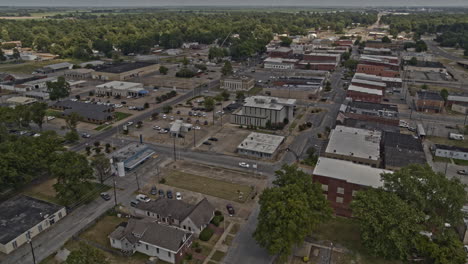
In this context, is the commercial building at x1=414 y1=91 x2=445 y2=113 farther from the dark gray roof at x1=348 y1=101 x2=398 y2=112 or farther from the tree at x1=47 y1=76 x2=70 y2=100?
the tree at x1=47 y1=76 x2=70 y2=100

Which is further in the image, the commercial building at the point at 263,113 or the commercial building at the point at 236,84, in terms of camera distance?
the commercial building at the point at 236,84

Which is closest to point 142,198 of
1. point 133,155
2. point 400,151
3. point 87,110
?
point 133,155

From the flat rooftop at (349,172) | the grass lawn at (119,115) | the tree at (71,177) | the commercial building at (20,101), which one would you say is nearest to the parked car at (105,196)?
the tree at (71,177)

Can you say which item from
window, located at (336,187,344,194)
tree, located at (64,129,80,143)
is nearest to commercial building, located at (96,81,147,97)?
tree, located at (64,129,80,143)

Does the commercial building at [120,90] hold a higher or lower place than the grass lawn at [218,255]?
higher

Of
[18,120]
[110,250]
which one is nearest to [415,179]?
[110,250]

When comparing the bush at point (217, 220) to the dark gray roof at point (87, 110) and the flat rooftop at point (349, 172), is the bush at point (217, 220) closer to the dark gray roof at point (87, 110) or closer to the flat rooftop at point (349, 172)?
the flat rooftop at point (349, 172)

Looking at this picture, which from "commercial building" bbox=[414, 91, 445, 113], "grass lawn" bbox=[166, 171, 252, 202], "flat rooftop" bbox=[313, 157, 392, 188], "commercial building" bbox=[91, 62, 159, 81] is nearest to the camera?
"flat rooftop" bbox=[313, 157, 392, 188]
